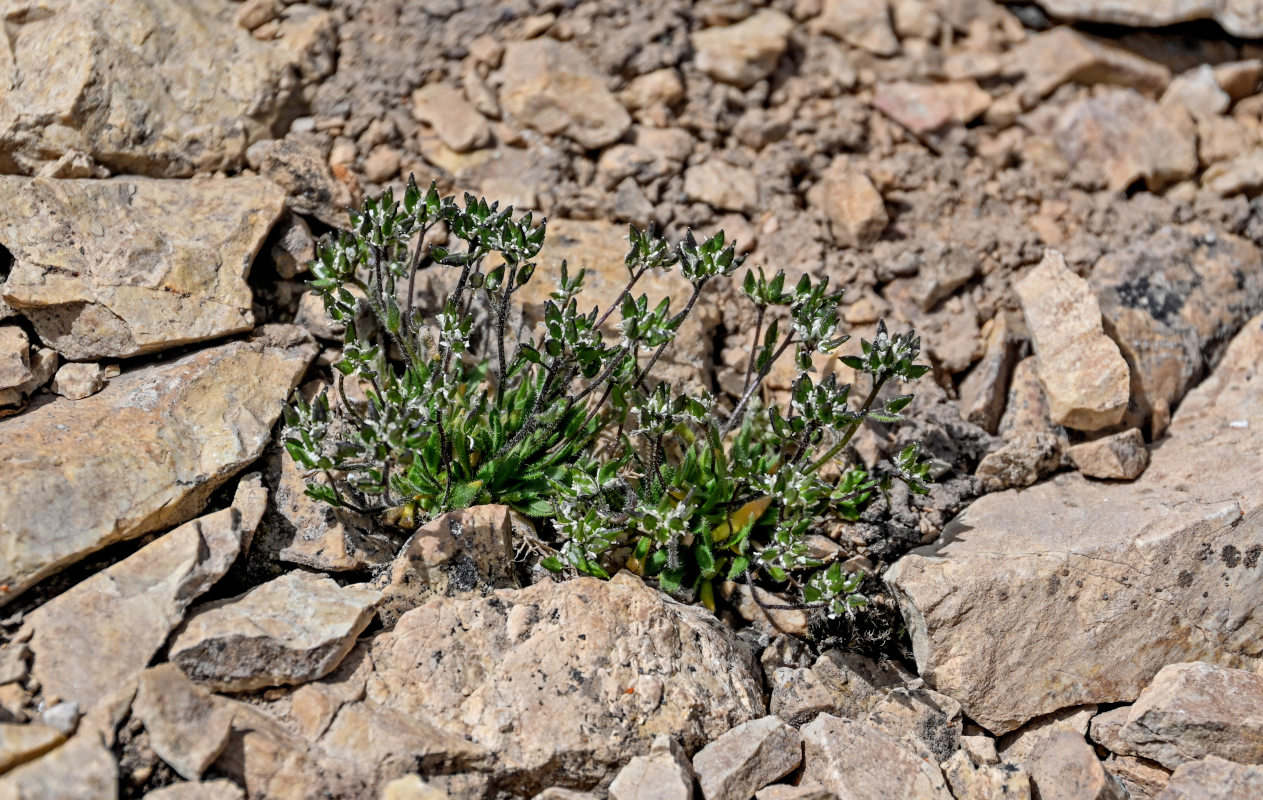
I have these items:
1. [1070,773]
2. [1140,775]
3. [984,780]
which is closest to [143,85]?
[984,780]

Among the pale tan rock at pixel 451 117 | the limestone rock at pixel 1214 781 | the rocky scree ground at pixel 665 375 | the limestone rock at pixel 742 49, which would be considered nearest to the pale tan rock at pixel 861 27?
the rocky scree ground at pixel 665 375

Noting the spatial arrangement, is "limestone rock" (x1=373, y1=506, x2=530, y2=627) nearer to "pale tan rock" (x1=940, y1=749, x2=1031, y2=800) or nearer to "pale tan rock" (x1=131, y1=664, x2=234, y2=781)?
"pale tan rock" (x1=131, y1=664, x2=234, y2=781)

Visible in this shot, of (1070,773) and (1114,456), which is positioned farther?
(1114,456)

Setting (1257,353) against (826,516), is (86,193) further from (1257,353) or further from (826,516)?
(1257,353)

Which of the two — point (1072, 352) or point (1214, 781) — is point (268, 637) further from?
point (1072, 352)

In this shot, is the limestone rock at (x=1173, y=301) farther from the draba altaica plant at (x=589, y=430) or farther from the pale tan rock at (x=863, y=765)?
the pale tan rock at (x=863, y=765)

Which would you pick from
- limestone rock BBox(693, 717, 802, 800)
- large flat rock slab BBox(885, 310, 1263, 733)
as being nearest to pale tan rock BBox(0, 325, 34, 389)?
limestone rock BBox(693, 717, 802, 800)
